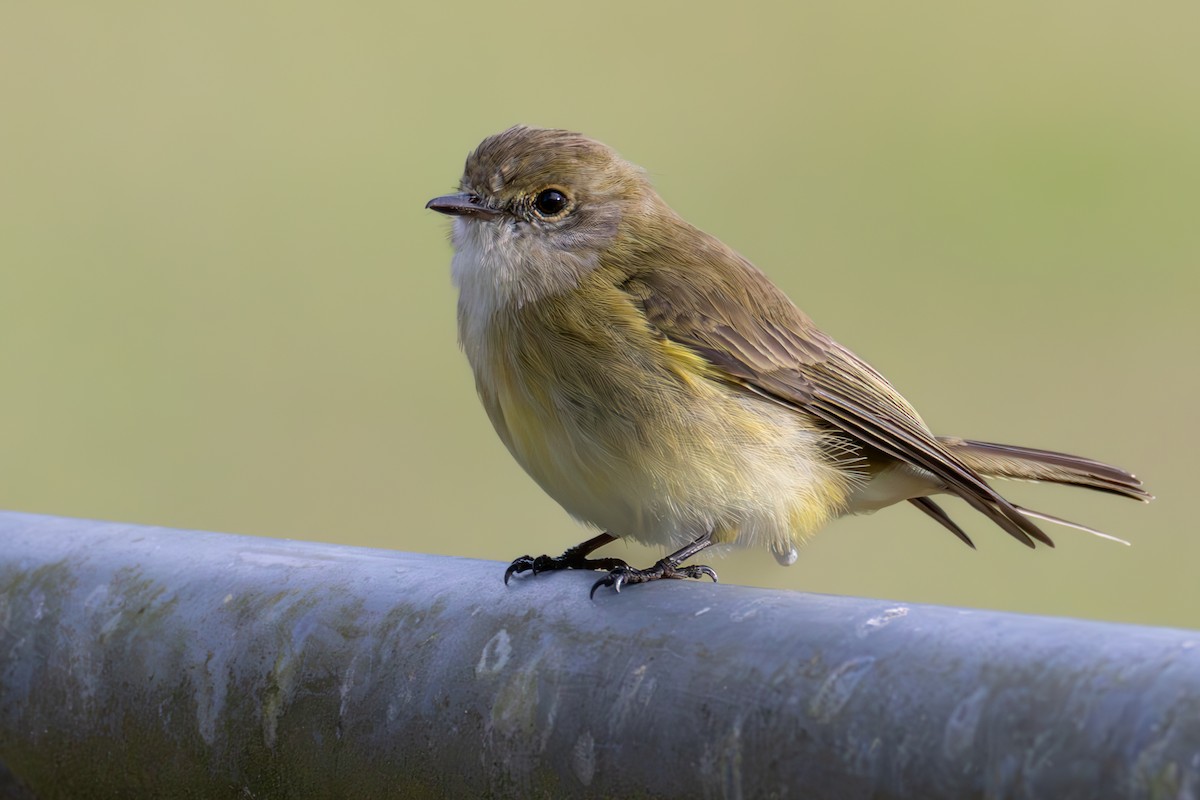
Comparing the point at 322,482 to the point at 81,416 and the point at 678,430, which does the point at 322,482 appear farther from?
the point at 678,430

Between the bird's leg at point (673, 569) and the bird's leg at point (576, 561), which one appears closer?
the bird's leg at point (673, 569)

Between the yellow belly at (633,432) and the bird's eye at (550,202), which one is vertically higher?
the bird's eye at (550,202)

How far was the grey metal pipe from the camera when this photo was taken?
1.48 metres

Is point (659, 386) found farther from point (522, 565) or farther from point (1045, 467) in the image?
point (1045, 467)

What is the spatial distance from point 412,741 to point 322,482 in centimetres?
674

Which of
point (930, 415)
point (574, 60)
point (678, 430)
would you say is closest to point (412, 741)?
point (678, 430)

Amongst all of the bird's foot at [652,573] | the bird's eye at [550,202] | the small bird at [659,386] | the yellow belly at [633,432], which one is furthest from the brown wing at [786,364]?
the bird's foot at [652,573]

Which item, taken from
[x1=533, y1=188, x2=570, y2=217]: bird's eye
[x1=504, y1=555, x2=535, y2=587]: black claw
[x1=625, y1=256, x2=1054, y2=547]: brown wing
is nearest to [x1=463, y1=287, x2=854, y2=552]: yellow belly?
[x1=625, y1=256, x2=1054, y2=547]: brown wing

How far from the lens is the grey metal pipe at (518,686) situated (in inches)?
58.1

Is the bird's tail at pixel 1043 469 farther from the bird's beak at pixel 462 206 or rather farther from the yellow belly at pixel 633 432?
the bird's beak at pixel 462 206

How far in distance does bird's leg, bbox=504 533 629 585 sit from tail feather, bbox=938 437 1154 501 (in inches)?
42.6

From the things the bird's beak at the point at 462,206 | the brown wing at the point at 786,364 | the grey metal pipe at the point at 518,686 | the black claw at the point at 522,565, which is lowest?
the grey metal pipe at the point at 518,686

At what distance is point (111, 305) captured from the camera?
31.8 feet

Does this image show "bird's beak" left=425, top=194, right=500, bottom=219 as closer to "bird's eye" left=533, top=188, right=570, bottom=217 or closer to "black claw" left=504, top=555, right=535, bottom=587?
"bird's eye" left=533, top=188, right=570, bottom=217
